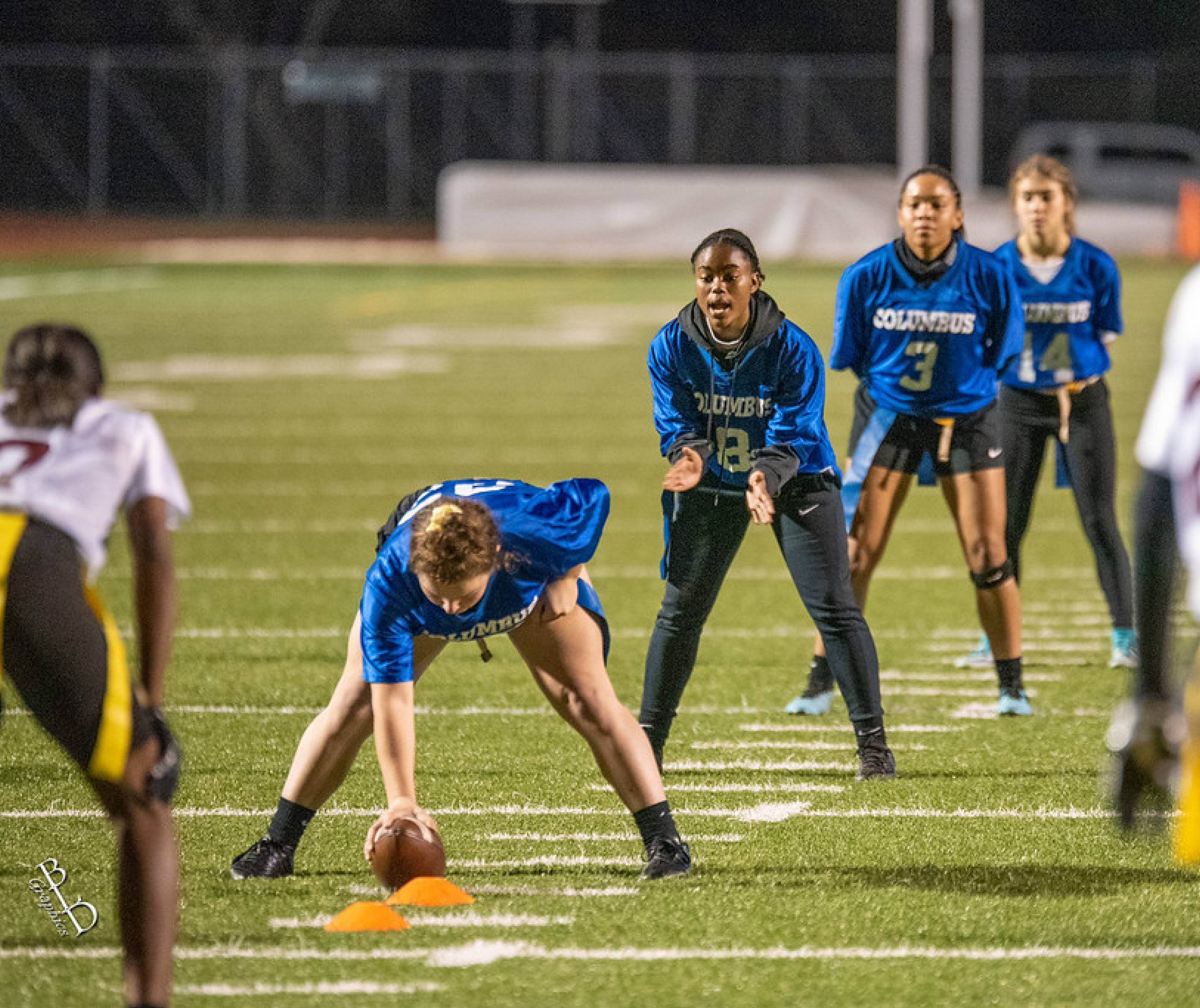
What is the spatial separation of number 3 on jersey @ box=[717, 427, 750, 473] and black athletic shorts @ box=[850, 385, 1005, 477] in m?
1.23

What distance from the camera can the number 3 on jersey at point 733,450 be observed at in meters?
6.32

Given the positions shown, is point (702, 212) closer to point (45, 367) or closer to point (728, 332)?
point (728, 332)

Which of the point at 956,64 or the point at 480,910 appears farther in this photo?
the point at 956,64

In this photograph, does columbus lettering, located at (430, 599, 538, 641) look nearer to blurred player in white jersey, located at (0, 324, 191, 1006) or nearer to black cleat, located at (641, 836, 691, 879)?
black cleat, located at (641, 836, 691, 879)

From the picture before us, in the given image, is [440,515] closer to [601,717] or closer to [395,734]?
[395,734]

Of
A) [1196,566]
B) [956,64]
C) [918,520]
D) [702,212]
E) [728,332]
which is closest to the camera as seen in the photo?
[1196,566]

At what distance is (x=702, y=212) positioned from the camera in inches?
1330

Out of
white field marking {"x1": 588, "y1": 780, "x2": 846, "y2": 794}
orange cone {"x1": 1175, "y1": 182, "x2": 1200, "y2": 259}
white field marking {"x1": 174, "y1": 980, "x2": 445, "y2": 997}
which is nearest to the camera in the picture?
white field marking {"x1": 174, "y1": 980, "x2": 445, "y2": 997}

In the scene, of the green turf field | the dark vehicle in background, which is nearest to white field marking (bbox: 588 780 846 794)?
the green turf field

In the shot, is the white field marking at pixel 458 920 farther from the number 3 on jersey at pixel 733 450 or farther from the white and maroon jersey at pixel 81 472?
the number 3 on jersey at pixel 733 450

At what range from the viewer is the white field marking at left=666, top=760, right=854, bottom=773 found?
6.88m

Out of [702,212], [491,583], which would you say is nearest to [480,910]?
[491,583]

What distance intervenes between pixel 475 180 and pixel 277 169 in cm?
894

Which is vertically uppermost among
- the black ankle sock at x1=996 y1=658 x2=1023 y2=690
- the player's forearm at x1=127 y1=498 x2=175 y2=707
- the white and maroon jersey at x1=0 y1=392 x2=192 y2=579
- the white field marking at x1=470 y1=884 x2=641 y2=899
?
the white and maroon jersey at x1=0 y1=392 x2=192 y2=579
